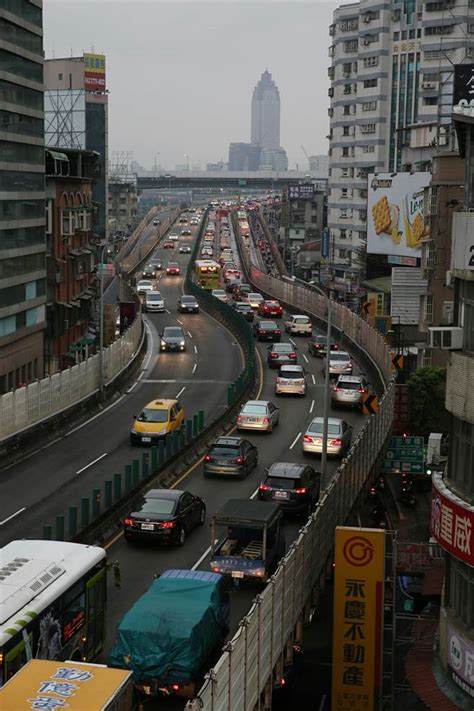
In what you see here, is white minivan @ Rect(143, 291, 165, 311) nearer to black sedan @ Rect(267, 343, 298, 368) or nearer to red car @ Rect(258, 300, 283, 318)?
red car @ Rect(258, 300, 283, 318)

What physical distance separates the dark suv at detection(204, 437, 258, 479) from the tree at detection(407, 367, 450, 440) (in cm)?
1399

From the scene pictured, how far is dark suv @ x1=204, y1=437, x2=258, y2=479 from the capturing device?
38.3 m

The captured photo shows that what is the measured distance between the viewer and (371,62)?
12306 cm

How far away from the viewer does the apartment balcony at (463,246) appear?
19734 millimetres

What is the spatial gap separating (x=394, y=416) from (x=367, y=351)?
68.1 ft

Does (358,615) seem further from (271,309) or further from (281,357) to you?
(271,309)

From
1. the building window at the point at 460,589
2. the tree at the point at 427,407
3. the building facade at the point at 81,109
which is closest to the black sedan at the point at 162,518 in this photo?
the building window at the point at 460,589

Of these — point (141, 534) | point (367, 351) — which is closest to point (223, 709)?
point (141, 534)

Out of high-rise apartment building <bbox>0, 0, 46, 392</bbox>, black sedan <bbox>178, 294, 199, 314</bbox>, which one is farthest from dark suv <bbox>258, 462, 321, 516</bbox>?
black sedan <bbox>178, 294, 199, 314</bbox>

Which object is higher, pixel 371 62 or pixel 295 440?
pixel 371 62

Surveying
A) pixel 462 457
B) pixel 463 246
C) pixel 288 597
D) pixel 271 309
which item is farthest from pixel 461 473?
pixel 271 309

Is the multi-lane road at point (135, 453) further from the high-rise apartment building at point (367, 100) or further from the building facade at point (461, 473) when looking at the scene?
the high-rise apartment building at point (367, 100)

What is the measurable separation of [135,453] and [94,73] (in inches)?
4837

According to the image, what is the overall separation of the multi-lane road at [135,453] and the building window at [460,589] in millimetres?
5380
